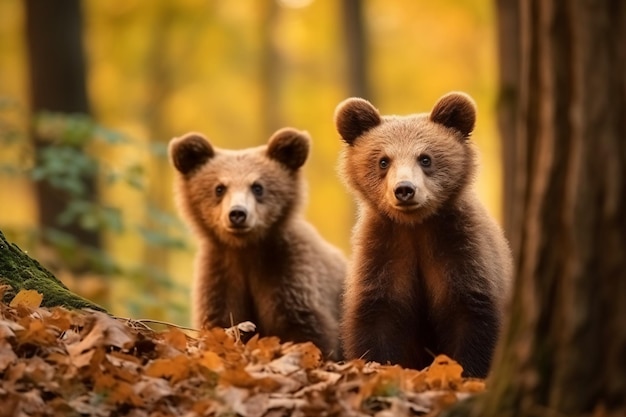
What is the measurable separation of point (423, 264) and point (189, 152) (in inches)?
126

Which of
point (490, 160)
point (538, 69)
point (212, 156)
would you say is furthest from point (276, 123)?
point (538, 69)

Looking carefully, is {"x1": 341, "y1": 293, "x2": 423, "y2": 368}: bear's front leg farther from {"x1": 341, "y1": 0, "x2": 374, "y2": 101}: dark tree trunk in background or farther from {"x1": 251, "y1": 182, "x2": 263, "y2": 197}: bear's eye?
{"x1": 341, "y1": 0, "x2": 374, "y2": 101}: dark tree trunk in background

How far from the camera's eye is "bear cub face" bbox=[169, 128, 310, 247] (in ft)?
29.2

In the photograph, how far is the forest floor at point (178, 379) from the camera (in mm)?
4574

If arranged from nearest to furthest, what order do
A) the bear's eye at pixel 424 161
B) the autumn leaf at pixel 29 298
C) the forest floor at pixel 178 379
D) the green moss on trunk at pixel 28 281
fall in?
1. the forest floor at pixel 178 379
2. the autumn leaf at pixel 29 298
3. the green moss on trunk at pixel 28 281
4. the bear's eye at pixel 424 161

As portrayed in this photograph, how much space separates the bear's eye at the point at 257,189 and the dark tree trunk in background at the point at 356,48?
10257 millimetres

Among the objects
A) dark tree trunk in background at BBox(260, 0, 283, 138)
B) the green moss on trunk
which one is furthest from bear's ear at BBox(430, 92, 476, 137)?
dark tree trunk in background at BBox(260, 0, 283, 138)

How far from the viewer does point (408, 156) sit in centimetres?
714

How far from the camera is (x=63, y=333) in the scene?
215 inches

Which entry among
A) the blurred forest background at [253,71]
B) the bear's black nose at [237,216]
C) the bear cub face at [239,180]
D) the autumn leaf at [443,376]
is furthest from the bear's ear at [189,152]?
the blurred forest background at [253,71]

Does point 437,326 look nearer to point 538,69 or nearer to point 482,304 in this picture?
point 482,304

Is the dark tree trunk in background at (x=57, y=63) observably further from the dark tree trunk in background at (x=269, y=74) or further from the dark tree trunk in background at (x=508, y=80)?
the dark tree trunk in background at (x=269, y=74)

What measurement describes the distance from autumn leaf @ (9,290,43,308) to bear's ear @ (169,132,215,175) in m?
3.37

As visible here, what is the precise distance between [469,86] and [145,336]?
20.7 m
